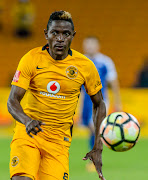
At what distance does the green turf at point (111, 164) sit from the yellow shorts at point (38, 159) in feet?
11.3

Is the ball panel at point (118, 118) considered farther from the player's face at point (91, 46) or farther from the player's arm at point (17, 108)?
the player's face at point (91, 46)

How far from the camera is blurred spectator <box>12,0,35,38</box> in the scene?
23.2 meters

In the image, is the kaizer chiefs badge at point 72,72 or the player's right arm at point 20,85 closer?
the player's right arm at point 20,85

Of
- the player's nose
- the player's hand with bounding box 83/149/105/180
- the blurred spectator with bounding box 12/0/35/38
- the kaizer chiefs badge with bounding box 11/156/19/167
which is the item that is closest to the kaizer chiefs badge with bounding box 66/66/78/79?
the player's nose

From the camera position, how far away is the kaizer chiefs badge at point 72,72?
5662 mm

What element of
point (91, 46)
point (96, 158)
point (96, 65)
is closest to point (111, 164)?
point (96, 65)

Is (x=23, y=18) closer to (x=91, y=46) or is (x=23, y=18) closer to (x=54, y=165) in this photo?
(x=91, y=46)

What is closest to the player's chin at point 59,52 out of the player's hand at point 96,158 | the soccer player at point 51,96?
the soccer player at point 51,96

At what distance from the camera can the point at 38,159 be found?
17.6 ft

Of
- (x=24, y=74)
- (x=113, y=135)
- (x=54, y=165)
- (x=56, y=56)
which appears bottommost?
(x=54, y=165)

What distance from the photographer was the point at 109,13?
25266 millimetres

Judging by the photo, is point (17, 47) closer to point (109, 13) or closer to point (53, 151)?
point (109, 13)

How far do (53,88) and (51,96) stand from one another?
0.09 meters

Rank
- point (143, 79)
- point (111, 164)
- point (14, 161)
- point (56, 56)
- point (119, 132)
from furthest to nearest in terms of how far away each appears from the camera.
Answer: point (143, 79), point (111, 164), point (56, 56), point (119, 132), point (14, 161)
